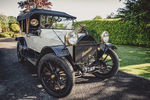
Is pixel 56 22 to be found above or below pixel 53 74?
above

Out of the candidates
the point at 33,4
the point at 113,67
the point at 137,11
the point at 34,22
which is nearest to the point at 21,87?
the point at 34,22

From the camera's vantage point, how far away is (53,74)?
235 cm

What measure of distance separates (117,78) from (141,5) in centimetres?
424

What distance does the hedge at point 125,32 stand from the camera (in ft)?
28.7

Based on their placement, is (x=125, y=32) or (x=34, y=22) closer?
(x=34, y=22)

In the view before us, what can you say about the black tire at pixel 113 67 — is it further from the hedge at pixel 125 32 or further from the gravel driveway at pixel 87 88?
the hedge at pixel 125 32

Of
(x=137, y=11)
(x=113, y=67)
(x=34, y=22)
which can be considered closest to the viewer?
(x=113, y=67)

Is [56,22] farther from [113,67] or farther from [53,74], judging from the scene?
[113,67]

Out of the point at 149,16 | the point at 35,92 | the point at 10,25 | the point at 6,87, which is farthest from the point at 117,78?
the point at 10,25

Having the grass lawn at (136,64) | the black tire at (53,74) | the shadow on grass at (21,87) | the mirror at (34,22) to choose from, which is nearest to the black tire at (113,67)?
the grass lawn at (136,64)

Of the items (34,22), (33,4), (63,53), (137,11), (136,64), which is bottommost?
(136,64)

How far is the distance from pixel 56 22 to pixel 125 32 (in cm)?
830

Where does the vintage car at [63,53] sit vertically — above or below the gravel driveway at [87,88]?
above

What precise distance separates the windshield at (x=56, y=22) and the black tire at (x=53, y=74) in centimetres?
125
